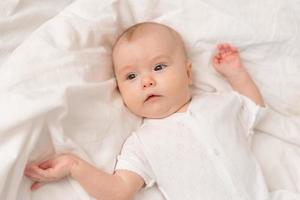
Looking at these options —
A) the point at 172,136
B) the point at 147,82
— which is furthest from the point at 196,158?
the point at 147,82

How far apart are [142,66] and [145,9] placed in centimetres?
21

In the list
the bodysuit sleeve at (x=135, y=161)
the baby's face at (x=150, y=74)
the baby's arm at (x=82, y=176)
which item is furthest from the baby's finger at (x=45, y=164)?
the baby's face at (x=150, y=74)

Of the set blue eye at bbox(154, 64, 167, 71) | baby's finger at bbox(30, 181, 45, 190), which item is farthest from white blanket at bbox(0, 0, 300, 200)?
blue eye at bbox(154, 64, 167, 71)

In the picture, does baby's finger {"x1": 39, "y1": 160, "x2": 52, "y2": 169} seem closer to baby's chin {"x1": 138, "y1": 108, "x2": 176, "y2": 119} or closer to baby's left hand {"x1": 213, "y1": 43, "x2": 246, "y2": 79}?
baby's chin {"x1": 138, "y1": 108, "x2": 176, "y2": 119}

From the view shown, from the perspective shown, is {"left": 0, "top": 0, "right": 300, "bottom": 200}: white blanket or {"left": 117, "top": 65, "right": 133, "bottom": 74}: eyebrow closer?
{"left": 0, "top": 0, "right": 300, "bottom": 200}: white blanket

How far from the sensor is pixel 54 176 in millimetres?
1019

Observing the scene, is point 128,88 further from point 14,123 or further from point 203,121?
point 14,123

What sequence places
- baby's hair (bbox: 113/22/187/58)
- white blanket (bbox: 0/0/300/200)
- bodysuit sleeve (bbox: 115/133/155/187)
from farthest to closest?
baby's hair (bbox: 113/22/187/58)
bodysuit sleeve (bbox: 115/133/155/187)
white blanket (bbox: 0/0/300/200)

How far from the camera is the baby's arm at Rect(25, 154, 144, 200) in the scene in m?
1.02

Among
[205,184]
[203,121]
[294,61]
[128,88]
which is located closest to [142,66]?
[128,88]

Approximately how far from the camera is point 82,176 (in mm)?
1030

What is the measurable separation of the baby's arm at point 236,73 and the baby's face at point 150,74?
141 millimetres

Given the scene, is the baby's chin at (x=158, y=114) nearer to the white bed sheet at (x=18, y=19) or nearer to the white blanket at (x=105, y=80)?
the white blanket at (x=105, y=80)

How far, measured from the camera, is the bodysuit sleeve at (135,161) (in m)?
1.11
